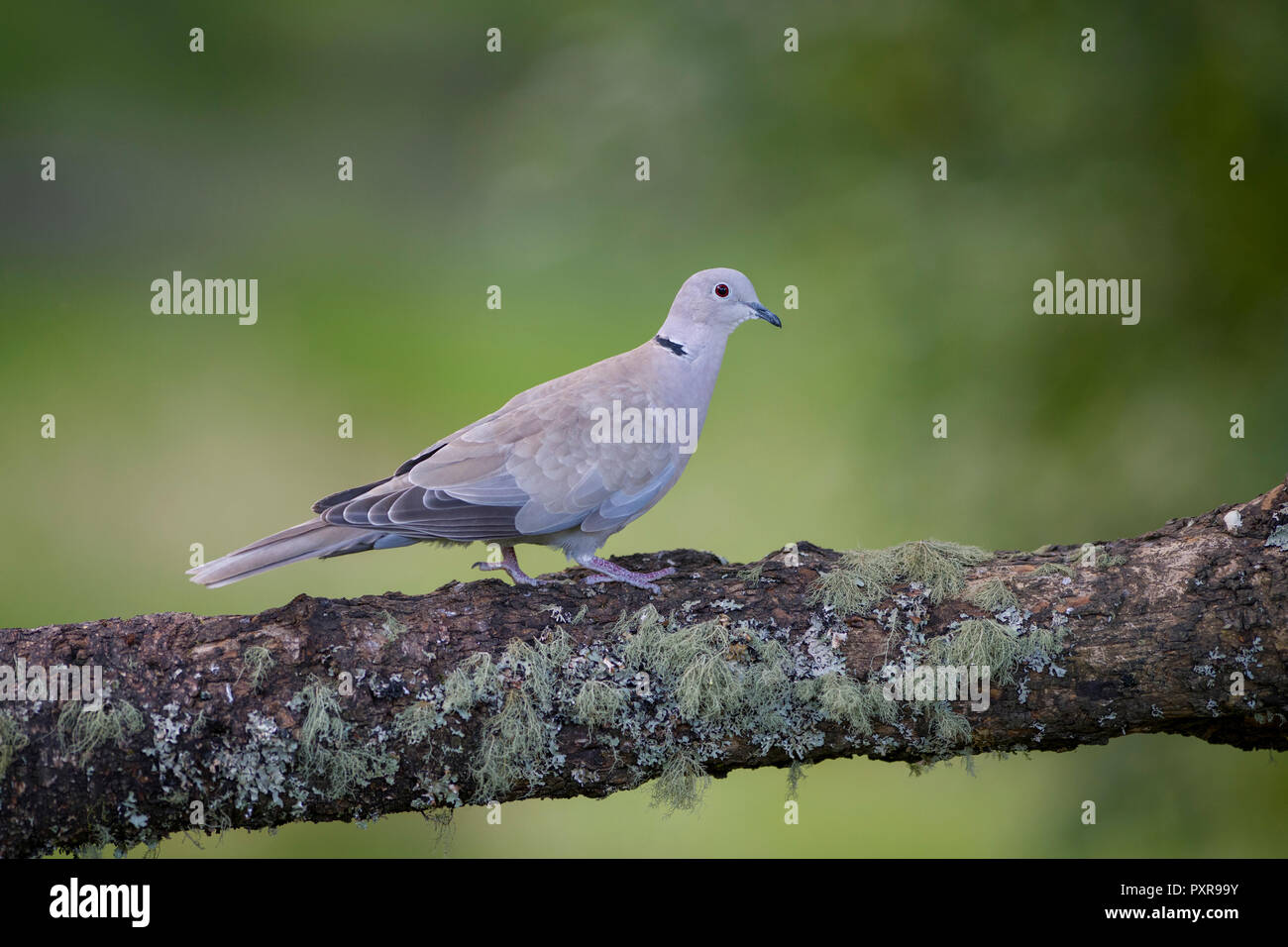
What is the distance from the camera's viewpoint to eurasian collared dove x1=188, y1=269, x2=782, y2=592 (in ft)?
8.64

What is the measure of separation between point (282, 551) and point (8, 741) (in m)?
0.71

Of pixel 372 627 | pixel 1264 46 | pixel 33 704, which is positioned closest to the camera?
pixel 33 704

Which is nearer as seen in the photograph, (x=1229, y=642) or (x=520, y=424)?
(x=1229, y=642)

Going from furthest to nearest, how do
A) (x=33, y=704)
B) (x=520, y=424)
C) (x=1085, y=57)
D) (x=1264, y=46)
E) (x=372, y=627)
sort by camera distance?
(x=1085, y=57) → (x=1264, y=46) → (x=520, y=424) → (x=372, y=627) → (x=33, y=704)

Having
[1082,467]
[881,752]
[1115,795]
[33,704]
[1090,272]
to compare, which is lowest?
[1115,795]

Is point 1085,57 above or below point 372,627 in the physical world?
above

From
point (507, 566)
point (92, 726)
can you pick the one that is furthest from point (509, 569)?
point (92, 726)

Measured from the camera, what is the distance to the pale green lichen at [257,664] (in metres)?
2.21

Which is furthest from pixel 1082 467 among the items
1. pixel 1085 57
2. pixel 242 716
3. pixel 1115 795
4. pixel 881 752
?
pixel 242 716

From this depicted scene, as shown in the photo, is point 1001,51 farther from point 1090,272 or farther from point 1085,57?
point 1090,272

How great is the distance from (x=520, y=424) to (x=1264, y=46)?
3.18 meters

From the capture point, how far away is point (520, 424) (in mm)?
2879

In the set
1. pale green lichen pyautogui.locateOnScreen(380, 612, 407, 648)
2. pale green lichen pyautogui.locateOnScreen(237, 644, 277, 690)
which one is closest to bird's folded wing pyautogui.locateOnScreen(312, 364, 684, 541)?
pale green lichen pyautogui.locateOnScreen(380, 612, 407, 648)

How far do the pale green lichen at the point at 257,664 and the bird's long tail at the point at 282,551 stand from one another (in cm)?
39
